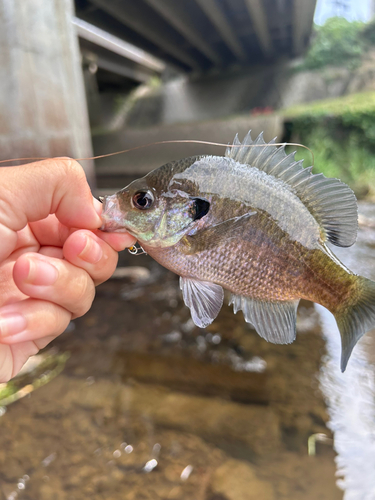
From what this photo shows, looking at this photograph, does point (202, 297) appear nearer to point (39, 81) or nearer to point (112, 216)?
point (112, 216)

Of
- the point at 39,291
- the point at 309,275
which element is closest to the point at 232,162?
the point at 309,275

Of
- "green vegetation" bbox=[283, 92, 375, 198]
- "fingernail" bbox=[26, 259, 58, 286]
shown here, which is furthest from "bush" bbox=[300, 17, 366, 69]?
"fingernail" bbox=[26, 259, 58, 286]

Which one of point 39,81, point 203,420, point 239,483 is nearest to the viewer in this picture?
point 239,483

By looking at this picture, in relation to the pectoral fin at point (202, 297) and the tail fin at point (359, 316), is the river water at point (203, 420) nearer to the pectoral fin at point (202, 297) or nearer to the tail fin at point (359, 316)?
the tail fin at point (359, 316)


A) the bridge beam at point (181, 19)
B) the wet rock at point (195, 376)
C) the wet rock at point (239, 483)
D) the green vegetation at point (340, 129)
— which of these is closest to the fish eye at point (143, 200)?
the wet rock at point (239, 483)

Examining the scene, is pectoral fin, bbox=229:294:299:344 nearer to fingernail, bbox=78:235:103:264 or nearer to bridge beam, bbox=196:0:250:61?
fingernail, bbox=78:235:103:264

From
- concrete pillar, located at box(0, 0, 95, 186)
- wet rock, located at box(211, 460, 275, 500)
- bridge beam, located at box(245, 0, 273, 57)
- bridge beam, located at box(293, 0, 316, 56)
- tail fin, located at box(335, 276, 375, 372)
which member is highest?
bridge beam, located at box(293, 0, 316, 56)

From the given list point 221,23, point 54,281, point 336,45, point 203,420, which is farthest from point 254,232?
point 336,45
